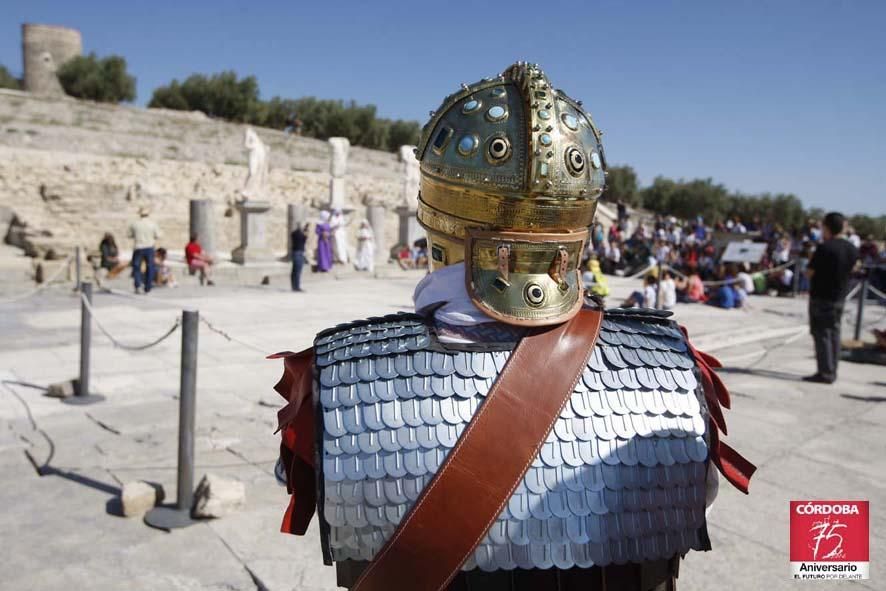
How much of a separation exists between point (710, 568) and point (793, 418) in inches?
120

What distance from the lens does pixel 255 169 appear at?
1770cm

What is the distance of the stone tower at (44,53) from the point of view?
157 ft

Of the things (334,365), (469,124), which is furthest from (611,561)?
(469,124)

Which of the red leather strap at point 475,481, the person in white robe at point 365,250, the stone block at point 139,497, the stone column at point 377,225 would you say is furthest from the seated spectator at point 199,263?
the red leather strap at point 475,481

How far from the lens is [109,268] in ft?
45.9

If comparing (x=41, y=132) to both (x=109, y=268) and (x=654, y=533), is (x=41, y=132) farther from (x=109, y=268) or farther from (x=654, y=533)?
(x=654, y=533)

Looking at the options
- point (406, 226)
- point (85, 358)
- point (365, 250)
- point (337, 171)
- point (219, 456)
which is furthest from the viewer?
point (406, 226)

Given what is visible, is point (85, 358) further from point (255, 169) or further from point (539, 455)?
point (255, 169)

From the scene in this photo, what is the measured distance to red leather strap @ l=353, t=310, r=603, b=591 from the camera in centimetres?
138

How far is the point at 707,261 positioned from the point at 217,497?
17606mm

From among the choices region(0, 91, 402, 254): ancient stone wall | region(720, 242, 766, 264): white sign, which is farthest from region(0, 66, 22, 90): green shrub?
region(720, 242, 766, 264): white sign

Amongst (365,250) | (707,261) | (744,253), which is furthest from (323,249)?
(744,253)

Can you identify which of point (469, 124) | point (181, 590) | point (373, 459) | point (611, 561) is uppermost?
point (469, 124)

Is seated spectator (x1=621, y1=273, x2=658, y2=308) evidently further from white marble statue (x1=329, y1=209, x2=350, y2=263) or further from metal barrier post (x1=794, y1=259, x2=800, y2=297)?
white marble statue (x1=329, y1=209, x2=350, y2=263)
